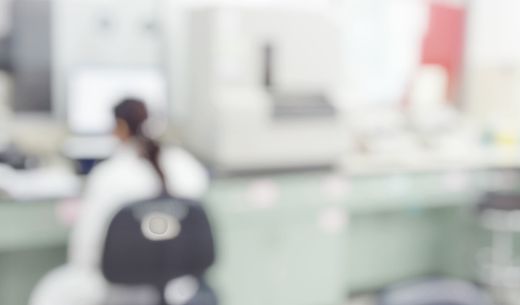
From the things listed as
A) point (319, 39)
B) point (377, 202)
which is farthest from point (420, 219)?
point (319, 39)

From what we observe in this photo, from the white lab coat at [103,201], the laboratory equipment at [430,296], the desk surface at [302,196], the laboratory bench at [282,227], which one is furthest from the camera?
the laboratory bench at [282,227]

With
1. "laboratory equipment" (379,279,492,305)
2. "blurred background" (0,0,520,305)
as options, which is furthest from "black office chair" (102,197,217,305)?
"laboratory equipment" (379,279,492,305)

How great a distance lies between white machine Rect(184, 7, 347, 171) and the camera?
259cm

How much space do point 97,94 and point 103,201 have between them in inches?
40.8

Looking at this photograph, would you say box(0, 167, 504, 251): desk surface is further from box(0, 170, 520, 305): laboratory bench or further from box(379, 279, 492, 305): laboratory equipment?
box(379, 279, 492, 305): laboratory equipment

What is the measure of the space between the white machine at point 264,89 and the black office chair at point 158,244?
0.90 m

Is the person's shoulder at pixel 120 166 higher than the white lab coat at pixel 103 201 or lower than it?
higher

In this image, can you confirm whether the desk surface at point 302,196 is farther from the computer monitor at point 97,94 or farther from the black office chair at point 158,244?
the black office chair at point 158,244

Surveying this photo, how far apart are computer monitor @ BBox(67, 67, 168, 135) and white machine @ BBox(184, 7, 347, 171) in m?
0.29

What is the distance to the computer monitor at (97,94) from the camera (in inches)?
105

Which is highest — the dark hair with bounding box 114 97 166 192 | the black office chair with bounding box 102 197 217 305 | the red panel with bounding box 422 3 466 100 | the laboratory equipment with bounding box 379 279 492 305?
the red panel with bounding box 422 3 466 100

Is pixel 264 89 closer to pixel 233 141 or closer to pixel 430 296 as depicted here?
pixel 233 141

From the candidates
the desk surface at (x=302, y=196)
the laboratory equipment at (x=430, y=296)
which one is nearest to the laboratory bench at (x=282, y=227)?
the desk surface at (x=302, y=196)

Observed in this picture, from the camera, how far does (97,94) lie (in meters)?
2.68
